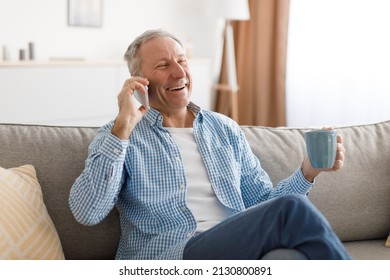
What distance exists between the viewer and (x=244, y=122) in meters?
5.79

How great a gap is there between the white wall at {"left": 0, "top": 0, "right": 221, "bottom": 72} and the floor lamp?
157 mm

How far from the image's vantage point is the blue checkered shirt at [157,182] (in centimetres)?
Result: 184

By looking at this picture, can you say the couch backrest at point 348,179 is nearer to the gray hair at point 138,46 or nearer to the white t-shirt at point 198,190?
the white t-shirt at point 198,190

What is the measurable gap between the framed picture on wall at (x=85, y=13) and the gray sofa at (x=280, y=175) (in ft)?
10.0

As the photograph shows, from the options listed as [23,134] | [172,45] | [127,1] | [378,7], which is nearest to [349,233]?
[172,45]

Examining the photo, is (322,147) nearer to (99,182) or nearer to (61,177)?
(99,182)

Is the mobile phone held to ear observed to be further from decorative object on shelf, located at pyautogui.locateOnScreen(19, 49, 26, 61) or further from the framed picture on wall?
the framed picture on wall

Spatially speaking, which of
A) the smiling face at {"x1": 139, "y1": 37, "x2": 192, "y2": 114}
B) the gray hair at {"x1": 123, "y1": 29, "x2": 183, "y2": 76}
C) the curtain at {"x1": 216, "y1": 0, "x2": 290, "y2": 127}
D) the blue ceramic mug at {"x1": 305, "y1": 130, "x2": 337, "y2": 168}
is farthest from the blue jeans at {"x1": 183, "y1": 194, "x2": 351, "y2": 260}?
the curtain at {"x1": 216, "y1": 0, "x2": 290, "y2": 127}

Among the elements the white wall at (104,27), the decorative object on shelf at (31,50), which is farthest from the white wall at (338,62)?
the decorative object on shelf at (31,50)

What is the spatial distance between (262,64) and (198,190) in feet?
11.9

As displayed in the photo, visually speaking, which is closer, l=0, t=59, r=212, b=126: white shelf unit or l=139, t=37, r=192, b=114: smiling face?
l=139, t=37, r=192, b=114: smiling face

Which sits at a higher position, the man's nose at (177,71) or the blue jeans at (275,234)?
the man's nose at (177,71)

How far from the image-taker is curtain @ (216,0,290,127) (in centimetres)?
536

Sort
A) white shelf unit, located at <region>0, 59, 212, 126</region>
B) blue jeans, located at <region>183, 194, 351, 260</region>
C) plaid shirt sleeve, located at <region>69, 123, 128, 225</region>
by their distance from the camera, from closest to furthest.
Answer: blue jeans, located at <region>183, 194, 351, 260</region> < plaid shirt sleeve, located at <region>69, 123, 128, 225</region> < white shelf unit, located at <region>0, 59, 212, 126</region>
